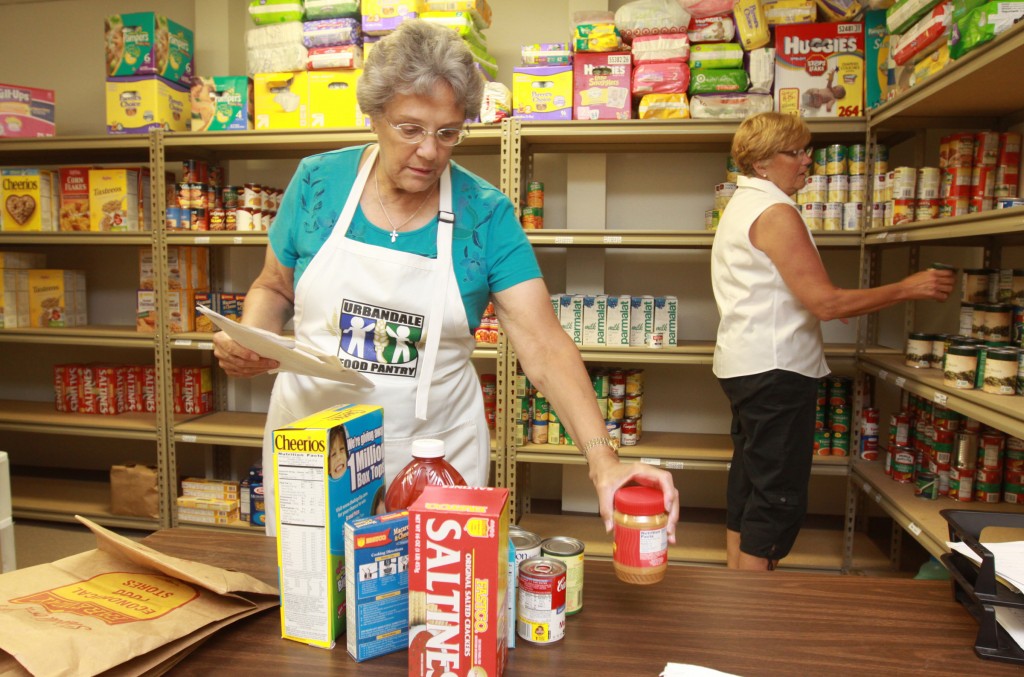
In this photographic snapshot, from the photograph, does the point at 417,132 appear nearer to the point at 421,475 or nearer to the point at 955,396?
the point at 421,475

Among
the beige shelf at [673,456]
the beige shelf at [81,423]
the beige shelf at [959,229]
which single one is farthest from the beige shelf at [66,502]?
the beige shelf at [959,229]

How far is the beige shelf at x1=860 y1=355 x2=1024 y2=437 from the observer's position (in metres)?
1.90

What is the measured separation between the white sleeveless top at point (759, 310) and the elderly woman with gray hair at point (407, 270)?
1261 mm

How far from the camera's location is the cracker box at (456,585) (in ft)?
2.69

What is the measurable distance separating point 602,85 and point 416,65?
2.06 metres

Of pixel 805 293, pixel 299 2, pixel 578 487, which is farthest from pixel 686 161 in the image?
pixel 299 2

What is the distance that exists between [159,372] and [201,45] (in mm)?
1913

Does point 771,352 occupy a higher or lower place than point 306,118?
lower

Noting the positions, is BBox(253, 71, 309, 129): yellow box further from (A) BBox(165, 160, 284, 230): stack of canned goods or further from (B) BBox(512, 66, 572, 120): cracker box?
(B) BBox(512, 66, 572, 120): cracker box

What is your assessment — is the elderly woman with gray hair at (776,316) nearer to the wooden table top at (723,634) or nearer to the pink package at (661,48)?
the pink package at (661,48)

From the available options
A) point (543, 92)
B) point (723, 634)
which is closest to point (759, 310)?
point (543, 92)

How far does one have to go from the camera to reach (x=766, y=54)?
321cm

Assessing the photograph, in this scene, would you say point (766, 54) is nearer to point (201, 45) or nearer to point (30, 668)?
point (201, 45)

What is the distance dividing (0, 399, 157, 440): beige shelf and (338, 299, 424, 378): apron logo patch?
271cm
